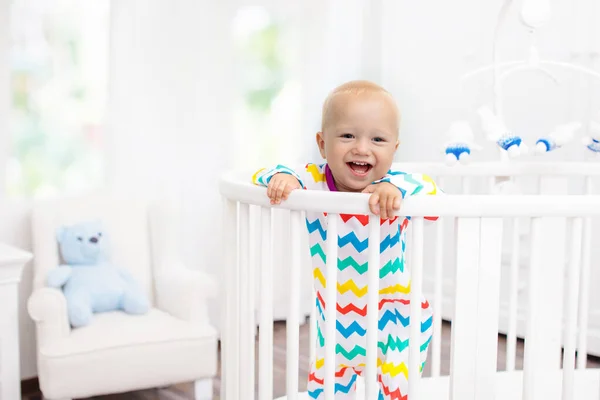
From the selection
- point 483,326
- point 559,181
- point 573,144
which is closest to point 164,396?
point 559,181

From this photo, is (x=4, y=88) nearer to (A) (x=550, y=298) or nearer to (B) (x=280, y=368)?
(B) (x=280, y=368)

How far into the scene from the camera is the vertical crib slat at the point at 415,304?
1.10 metres

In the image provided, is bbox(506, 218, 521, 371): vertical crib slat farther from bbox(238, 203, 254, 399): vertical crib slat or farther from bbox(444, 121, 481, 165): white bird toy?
bbox(238, 203, 254, 399): vertical crib slat

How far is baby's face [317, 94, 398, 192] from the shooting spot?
4.03 ft

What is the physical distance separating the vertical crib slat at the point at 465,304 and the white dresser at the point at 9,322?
134 centimetres

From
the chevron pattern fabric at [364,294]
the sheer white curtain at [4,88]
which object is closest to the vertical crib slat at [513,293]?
the chevron pattern fabric at [364,294]

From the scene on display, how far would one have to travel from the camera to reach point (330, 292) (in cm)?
113

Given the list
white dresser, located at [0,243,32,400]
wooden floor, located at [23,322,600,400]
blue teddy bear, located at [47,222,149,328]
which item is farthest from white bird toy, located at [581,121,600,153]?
white dresser, located at [0,243,32,400]

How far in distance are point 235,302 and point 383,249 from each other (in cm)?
29

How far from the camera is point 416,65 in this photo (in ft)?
10.5

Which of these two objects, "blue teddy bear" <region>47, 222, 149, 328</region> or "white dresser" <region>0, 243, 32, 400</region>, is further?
"blue teddy bear" <region>47, 222, 149, 328</region>

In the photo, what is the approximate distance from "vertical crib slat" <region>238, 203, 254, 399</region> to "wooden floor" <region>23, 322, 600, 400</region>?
1.04 m

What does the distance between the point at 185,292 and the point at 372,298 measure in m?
1.29

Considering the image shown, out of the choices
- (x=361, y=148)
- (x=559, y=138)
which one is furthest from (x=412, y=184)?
(x=559, y=138)
